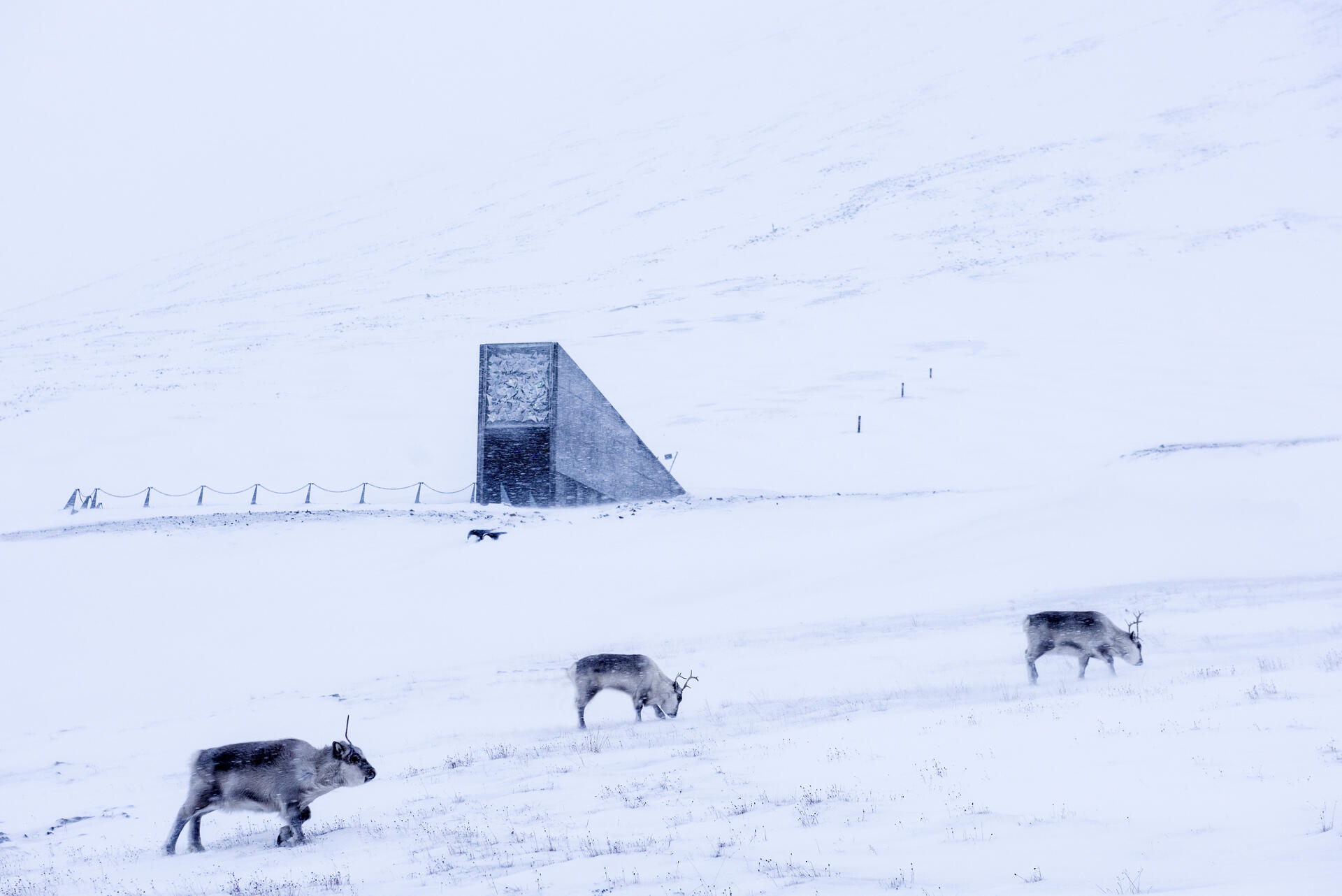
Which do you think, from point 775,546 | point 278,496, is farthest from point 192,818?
point 278,496

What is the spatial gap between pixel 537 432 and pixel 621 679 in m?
18.1

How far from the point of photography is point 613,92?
456 ft

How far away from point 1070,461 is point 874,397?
1168 centimetres

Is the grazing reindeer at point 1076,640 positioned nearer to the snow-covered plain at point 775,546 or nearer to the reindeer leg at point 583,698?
the snow-covered plain at point 775,546

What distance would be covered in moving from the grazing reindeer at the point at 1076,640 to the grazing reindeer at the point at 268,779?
8.21 metres

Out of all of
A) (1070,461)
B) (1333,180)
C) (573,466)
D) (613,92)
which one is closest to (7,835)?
(573,466)

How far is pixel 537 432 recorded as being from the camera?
31.3 metres

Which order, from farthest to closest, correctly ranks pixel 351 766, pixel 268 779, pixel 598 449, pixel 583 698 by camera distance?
pixel 598 449, pixel 583 698, pixel 351 766, pixel 268 779

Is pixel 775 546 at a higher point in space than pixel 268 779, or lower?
higher

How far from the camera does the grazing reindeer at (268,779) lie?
9.13m

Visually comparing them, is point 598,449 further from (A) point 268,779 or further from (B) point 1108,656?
(A) point 268,779

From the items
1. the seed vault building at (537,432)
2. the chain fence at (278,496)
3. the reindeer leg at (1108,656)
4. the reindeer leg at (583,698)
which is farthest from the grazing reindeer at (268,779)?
the chain fence at (278,496)

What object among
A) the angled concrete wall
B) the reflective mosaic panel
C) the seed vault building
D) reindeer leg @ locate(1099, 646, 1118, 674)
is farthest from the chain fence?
reindeer leg @ locate(1099, 646, 1118, 674)

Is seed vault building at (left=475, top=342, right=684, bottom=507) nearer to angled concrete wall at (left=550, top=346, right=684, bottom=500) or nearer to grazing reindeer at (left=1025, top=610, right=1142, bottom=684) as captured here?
angled concrete wall at (left=550, top=346, right=684, bottom=500)
